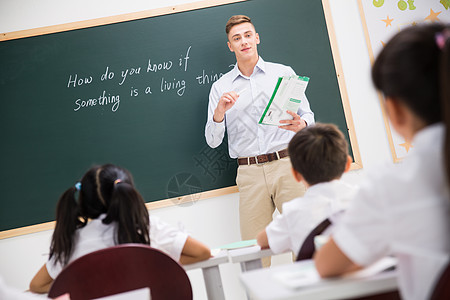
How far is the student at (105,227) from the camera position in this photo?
157 centimetres

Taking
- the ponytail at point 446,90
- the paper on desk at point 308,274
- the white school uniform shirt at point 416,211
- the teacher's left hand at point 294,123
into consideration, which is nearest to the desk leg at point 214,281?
the paper on desk at point 308,274

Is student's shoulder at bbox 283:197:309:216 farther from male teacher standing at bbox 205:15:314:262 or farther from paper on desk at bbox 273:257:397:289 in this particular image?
male teacher standing at bbox 205:15:314:262

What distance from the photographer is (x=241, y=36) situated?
125 inches

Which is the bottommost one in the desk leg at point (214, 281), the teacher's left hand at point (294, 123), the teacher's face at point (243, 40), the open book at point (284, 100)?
the desk leg at point (214, 281)

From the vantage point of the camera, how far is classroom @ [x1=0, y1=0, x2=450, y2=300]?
3.19m

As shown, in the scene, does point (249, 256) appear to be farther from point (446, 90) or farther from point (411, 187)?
point (446, 90)

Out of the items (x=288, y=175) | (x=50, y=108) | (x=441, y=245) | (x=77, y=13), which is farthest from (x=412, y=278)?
(x=77, y=13)

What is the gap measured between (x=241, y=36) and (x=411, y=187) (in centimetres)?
257

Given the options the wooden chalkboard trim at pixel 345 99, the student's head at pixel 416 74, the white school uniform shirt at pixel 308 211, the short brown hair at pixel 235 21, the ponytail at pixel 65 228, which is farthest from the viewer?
the wooden chalkboard trim at pixel 345 99

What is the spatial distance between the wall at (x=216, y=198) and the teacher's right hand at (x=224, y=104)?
0.64 meters

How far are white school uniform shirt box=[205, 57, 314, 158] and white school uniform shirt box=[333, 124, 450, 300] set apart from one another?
7.51 ft

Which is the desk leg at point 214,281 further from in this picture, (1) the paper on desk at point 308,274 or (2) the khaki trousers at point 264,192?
(2) the khaki trousers at point 264,192

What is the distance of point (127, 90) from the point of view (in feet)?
10.8

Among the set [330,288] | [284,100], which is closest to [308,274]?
[330,288]
